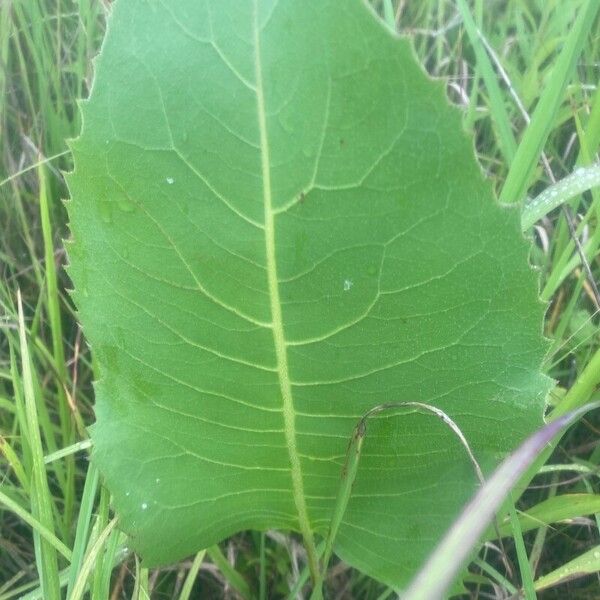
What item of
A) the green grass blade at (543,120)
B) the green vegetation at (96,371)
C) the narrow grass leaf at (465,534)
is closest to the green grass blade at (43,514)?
the green vegetation at (96,371)

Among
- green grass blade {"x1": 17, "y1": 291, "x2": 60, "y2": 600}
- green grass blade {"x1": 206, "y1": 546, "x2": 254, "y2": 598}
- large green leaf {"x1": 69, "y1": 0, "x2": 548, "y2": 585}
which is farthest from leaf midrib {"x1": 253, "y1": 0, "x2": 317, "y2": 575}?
green grass blade {"x1": 17, "y1": 291, "x2": 60, "y2": 600}

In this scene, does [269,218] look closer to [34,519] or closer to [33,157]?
[34,519]

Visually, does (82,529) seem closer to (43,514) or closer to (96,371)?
(43,514)

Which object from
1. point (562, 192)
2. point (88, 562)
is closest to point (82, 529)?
point (88, 562)

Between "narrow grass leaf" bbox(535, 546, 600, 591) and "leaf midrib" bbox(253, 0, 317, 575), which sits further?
"narrow grass leaf" bbox(535, 546, 600, 591)

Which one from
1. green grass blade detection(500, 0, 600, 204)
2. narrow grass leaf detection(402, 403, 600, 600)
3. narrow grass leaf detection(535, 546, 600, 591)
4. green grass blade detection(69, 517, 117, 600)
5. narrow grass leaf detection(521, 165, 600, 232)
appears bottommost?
narrow grass leaf detection(535, 546, 600, 591)

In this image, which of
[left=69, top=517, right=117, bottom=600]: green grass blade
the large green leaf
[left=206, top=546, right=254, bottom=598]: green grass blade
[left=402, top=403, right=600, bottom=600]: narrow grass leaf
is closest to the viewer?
[left=402, top=403, right=600, bottom=600]: narrow grass leaf

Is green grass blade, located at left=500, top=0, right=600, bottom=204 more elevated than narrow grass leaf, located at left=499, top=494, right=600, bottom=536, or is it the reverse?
green grass blade, located at left=500, top=0, right=600, bottom=204

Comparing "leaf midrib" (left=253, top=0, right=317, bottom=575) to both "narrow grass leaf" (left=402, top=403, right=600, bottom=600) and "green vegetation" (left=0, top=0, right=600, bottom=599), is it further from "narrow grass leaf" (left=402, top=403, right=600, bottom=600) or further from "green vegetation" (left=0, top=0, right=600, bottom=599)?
"narrow grass leaf" (left=402, top=403, right=600, bottom=600)

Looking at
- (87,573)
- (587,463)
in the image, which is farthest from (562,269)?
(87,573)
